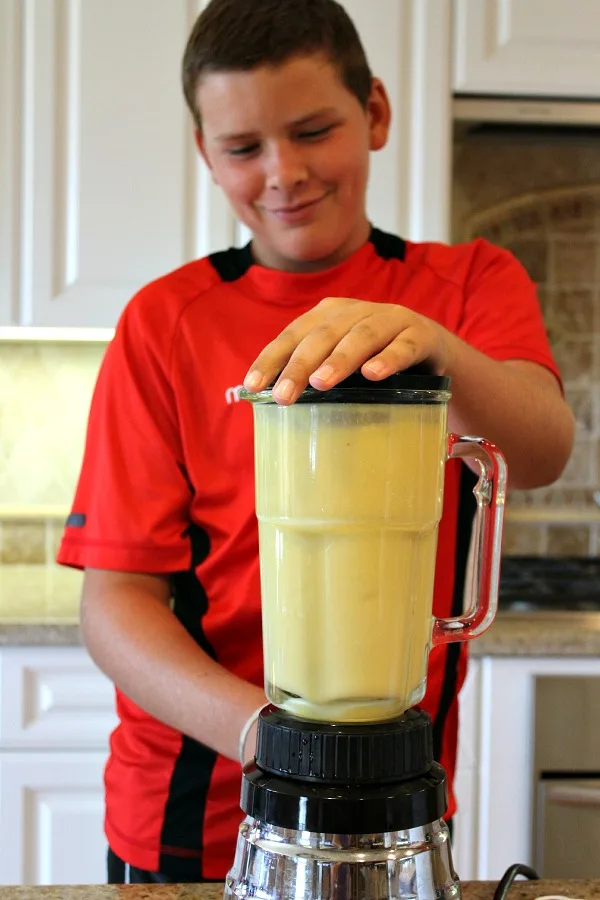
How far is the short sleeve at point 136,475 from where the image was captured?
102 centimetres

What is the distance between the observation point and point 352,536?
1.82ft

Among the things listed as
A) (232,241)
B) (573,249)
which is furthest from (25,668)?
(573,249)

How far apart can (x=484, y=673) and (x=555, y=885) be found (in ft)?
3.09

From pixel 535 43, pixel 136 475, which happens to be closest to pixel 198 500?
pixel 136 475

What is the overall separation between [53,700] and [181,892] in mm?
1054

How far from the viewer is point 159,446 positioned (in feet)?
3.38

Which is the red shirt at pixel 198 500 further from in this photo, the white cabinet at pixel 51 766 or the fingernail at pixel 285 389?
the white cabinet at pixel 51 766

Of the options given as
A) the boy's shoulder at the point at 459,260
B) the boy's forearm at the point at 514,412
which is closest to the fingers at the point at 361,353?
the boy's forearm at the point at 514,412

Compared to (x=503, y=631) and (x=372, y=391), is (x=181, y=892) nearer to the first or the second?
(x=372, y=391)

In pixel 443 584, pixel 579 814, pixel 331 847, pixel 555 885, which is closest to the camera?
pixel 331 847

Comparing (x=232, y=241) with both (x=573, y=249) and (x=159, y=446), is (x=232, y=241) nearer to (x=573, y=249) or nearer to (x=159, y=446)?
(x=573, y=249)

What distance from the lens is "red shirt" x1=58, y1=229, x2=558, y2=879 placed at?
102 cm

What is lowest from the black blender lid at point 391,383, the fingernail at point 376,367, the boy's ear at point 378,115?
the black blender lid at point 391,383

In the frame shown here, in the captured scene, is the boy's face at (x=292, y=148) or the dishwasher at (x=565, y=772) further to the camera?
the dishwasher at (x=565, y=772)
